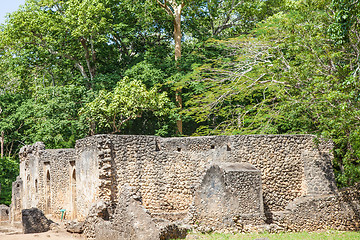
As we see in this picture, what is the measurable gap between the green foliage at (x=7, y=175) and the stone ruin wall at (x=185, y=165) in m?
15.3

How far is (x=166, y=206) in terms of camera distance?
16031 mm

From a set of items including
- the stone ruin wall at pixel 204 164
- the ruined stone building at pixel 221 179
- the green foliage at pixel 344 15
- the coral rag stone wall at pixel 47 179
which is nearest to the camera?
the green foliage at pixel 344 15

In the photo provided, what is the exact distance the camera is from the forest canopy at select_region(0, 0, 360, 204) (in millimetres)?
16875

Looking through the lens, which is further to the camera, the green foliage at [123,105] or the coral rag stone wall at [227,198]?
the green foliage at [123,105]

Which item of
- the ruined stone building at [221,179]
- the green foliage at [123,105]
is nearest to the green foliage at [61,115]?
the green foliage at [123,105]

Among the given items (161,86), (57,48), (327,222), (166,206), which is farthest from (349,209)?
(57,48)

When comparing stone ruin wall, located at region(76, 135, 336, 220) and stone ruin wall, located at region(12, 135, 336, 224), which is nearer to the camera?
stone ruin wall, located at region(12, 135, 336, 224)

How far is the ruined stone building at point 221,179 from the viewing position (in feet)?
47.8

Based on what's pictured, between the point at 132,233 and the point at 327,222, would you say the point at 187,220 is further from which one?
the point at 327,222

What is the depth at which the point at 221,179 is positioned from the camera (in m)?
14.6

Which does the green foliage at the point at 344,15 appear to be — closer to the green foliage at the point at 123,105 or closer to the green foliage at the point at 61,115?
the green foliage at the point at 123,105

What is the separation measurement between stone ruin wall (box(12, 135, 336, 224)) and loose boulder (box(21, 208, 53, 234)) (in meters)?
1.24

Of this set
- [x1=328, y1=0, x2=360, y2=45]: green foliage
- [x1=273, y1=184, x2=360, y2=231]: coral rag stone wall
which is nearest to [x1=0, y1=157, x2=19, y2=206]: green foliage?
[x1=273, y1=184, x2=360, y2=231]: coral rag stone wall

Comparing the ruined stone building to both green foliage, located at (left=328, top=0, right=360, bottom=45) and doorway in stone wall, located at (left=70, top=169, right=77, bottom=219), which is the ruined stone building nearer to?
doorway in stone wall, located at (left=70, top=169, right=77, bottom=219)
